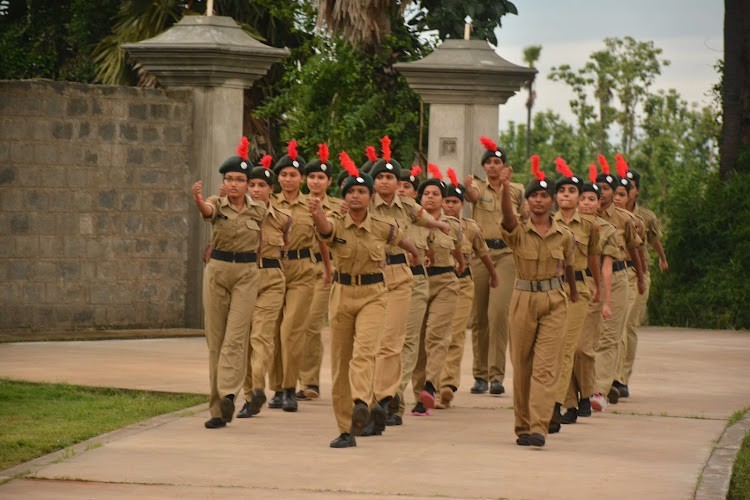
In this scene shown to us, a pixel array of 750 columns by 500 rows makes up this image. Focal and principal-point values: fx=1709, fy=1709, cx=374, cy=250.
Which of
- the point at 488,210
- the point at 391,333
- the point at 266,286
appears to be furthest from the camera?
the point at 488,210

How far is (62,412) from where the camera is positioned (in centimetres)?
1250

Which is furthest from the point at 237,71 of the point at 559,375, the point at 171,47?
the point at 559,375

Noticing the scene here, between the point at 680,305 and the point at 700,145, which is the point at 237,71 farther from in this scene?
the point at 700,145

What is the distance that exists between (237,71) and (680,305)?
6967 millimetres

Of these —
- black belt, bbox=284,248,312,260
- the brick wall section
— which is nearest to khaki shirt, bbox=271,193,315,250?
black belt, bbox=284,248,312,260

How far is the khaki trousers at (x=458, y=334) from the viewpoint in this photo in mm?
13656

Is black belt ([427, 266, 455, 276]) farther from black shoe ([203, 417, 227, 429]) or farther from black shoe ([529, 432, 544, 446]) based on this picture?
black shoe ([529, 432, 544, 446])

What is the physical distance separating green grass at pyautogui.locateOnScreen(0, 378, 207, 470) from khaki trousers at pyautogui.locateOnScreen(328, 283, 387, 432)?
1.67m

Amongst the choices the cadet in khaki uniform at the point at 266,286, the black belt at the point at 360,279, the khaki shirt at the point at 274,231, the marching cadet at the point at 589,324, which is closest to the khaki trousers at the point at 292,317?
the cadet in khaki uniform at the point at 266,286

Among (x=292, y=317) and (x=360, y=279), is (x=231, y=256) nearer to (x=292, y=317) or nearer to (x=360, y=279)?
(x=360, y=279)

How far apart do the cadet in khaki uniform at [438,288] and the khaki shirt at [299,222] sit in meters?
0.93

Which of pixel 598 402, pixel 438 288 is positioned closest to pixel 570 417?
pixel 598 402

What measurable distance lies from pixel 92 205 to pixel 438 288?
5962 mm

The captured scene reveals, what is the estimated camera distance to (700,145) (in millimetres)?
49281
